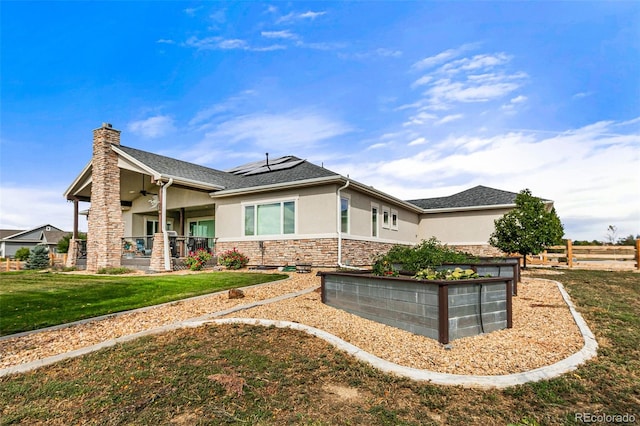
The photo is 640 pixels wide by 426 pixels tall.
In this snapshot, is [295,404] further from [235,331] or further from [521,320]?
[521,320]

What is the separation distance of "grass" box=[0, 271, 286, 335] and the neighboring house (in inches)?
1623

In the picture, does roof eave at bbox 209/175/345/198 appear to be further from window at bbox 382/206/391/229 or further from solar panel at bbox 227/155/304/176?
window at bbox 382/206/391/229

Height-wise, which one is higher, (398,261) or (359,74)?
(359,74)

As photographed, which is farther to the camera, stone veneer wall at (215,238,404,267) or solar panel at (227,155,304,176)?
solar panel at (227,155,304,176)

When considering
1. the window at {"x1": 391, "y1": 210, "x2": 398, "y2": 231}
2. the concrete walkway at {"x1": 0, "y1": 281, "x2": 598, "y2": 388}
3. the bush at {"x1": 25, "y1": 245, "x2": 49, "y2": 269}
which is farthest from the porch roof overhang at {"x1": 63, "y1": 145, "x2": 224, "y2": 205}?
the concrete walkway at {"x1": 0, "y1": 281, "x2": 598, "y2": 388}

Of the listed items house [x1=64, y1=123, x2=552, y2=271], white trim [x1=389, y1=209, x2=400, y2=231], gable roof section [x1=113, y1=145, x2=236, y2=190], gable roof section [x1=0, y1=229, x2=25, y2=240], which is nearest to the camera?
house [x1=64, y1=123, x2=552, y2=271]

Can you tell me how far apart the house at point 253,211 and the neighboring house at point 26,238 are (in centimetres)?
3420

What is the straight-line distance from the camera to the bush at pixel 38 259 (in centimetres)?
1862

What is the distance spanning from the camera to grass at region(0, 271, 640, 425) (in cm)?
281

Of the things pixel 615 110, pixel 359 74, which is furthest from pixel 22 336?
pixel 615 110

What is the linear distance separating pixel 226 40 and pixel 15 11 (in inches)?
224

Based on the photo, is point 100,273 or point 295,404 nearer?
point 295,404

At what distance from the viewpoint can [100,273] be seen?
13.9 m

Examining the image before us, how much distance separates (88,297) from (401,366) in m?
7.69
